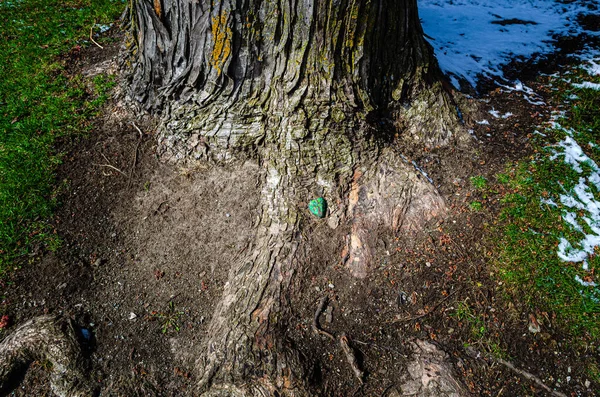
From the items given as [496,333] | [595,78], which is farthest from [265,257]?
[595,78]

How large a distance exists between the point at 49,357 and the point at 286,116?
241 cm

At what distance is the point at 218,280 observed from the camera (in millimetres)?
2986

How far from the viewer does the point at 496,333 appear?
2.62m

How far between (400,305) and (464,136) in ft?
5.67

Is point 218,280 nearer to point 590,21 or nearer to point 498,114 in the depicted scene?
point 498,114

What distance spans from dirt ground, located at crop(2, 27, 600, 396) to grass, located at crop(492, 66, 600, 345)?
14 cm

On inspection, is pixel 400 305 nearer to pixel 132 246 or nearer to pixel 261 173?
pixel 261 173

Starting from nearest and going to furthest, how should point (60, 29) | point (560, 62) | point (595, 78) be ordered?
point (595, 78), point (560, 62), point (60, 29)

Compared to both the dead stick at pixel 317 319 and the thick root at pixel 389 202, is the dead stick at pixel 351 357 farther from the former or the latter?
A: the thick root at pixel 389 202

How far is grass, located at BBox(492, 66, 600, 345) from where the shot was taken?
2688 millimetres

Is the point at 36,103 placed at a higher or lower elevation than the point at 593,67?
lower

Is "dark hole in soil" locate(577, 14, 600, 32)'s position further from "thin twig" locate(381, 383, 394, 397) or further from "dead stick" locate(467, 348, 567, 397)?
"thin twig" locate(381, 383, 394, 397)

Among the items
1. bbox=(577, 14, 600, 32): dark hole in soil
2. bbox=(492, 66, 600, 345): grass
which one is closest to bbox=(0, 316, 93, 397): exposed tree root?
bbox=(492, 66, 600, 345): grass

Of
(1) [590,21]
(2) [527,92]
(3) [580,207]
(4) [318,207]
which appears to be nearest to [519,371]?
(3) [580,207]
